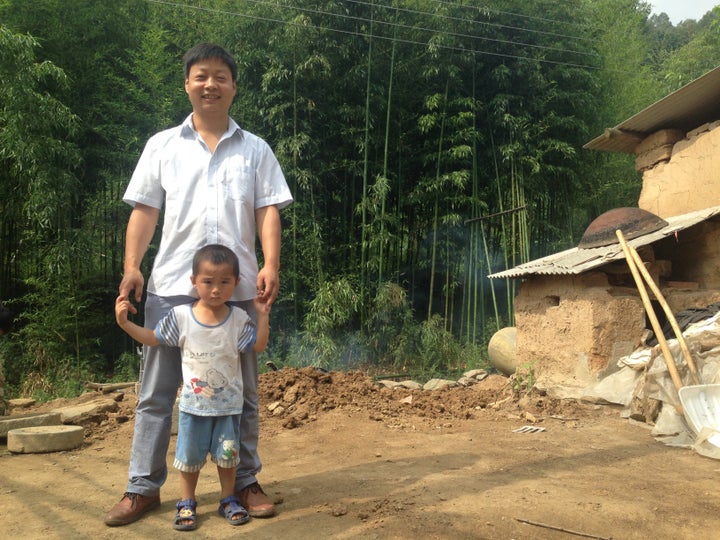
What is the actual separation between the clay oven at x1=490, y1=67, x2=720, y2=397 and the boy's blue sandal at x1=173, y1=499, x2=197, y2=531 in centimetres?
391

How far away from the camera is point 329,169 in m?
8.15

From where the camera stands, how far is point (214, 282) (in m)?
2.19

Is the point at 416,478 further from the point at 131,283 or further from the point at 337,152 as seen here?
the point at 337,152

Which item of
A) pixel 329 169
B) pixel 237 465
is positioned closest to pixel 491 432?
pixel 237 465

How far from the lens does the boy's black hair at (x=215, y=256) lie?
2193 millimetres

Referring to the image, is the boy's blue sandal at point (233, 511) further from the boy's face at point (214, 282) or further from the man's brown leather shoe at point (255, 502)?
the boy's face at point (214, 282)

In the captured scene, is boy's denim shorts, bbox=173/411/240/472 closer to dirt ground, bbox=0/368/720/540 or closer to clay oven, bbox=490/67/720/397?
dirt ground, bbox=0/368/720/540

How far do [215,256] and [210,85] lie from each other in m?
0.67

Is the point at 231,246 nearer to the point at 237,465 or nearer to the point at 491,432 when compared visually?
the point at 237,465

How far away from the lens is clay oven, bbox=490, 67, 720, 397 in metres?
5.28

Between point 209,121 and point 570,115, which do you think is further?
point 570,115

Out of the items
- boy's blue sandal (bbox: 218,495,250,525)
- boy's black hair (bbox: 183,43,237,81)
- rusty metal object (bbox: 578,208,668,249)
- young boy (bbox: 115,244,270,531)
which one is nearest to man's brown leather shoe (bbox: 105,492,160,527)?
young boy (bbox: 115,244,270,531)

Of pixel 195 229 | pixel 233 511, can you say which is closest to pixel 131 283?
pixel 195 229

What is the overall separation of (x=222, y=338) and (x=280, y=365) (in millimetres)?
5693
